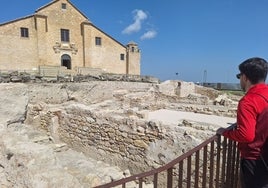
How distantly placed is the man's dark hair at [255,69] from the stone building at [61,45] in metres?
27.4

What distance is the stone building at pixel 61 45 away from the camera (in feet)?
92.5

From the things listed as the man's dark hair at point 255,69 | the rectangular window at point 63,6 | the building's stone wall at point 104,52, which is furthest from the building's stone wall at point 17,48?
the man's dark hair at point 255,69

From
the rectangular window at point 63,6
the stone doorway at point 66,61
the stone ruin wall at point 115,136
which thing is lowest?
the stone ruin wall at point 115,136

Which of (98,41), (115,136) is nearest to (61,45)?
(98,41)

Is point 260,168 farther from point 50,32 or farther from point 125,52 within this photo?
point 125,52

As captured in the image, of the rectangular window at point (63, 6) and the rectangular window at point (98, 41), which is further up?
the rectangular window at point (63, 6)

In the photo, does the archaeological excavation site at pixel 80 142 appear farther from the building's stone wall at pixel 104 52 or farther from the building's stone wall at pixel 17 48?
the building's stone wall at pixel 104 52

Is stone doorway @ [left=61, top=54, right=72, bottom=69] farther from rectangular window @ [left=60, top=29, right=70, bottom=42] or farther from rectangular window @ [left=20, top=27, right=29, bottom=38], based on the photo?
rectangular window @ [left=20, top=27, right=29, bottom=38]

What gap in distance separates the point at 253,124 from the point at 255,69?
54 cm

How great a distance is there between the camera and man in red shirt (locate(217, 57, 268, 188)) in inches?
80.6

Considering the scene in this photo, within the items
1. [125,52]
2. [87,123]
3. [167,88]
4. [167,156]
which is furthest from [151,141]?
[125,52]

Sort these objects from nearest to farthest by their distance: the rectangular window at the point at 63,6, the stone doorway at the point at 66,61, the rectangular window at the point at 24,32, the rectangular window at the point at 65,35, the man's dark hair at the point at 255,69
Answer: the man's dark hair at the point at 255,69
the rectangular window at the point at 24,32
the rectangular window at the point at 63,6
the rectangular window at the point at 65,35
the stone doorway at the point at 66,61

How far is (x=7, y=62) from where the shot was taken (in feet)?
90.8

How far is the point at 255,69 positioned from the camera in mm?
2184
